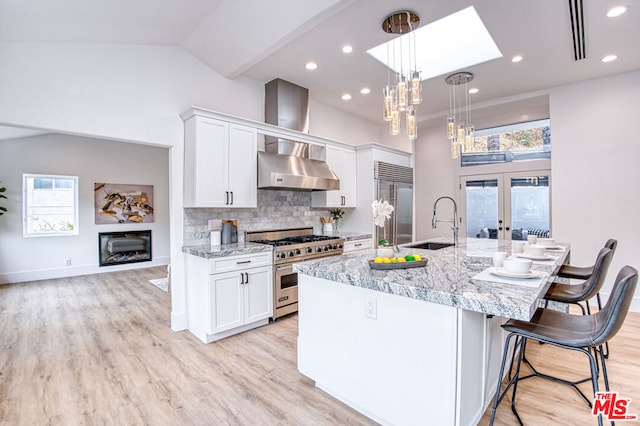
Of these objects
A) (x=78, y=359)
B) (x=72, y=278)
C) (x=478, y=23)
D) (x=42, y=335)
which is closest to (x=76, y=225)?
(x=72, y=278)

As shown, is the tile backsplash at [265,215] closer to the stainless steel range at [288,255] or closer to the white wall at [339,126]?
the stainless steel range at [288,255]

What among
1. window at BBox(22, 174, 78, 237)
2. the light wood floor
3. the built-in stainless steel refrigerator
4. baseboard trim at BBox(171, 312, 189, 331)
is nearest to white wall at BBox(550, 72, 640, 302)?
the light wood floor

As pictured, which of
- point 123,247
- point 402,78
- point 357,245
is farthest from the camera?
point 123,247

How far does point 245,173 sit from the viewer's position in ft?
12.3

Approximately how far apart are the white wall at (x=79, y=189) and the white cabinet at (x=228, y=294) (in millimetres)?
4641

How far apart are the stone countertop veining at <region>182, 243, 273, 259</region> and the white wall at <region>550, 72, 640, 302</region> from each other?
4309mm

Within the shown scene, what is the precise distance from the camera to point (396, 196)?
5.50 m

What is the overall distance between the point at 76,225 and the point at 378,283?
727 cm

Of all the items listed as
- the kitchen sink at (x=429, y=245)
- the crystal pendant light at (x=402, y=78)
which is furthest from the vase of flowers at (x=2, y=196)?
the kitchen sink at (x=429, y=245)

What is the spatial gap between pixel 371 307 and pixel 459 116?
194 inches

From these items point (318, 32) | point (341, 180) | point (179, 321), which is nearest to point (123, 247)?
point (179, 321)

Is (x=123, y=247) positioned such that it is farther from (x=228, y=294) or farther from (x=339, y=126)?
(x=339, y=126)

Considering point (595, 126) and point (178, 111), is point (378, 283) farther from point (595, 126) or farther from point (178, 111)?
point (595, 126)

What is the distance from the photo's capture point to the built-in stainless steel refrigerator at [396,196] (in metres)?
5.18
